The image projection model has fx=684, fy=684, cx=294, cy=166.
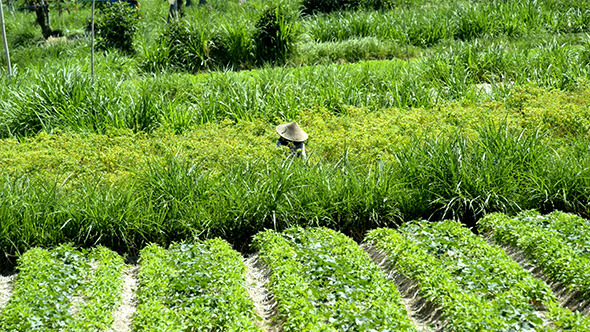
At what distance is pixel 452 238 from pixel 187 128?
4.60 m

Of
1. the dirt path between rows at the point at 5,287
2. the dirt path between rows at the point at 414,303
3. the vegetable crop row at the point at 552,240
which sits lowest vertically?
the dirt path between rows at the point at 5,287

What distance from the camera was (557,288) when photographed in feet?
17.0

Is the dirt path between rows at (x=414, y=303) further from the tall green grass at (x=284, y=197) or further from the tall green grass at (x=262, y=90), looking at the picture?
the tall green grass at (x=262, y=90)

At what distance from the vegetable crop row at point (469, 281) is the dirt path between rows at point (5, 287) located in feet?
9.94

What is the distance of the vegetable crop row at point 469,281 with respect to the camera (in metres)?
4.43

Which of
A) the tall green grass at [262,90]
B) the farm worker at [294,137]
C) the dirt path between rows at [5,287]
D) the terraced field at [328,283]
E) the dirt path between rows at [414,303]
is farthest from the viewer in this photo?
the tall green grass at [262,90]

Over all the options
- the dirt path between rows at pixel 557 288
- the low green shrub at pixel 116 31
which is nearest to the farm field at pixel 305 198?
the dirt path between rows at pixel 557 288

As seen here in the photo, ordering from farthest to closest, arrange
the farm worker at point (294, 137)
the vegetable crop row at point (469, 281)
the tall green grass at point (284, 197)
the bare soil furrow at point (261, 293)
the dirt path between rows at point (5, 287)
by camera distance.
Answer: the farm worker at point (294, 137) < the tall green grass at point (284, 197) < the dirt path between rows at point (5, 287) < the bare soil furrow at point (261, 293) < the vegetable crop row at point (469, 281)

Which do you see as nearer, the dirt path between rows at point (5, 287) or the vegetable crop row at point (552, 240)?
the vegetable crop row at point (552, 240)

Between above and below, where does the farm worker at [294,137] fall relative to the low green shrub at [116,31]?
above

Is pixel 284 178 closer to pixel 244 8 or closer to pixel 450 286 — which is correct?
pixel 450 286

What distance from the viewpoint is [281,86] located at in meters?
10.3

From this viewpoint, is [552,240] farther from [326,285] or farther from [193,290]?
[193,290]

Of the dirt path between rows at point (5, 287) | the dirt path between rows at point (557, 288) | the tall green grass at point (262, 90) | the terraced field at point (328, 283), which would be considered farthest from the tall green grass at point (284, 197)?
the tall green grass at point (262, 90)
